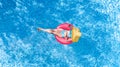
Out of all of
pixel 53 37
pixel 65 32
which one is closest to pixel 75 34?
pixel 65 32

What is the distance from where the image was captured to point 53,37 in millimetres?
8328

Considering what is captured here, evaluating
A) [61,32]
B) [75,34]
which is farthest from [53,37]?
[75,34]

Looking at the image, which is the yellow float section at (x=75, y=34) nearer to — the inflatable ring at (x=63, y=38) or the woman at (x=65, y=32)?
the woman at (x=65, y=32)

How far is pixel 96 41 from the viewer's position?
27.5 feet

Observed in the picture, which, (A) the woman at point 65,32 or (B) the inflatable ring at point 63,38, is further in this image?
(B) the inflatable ring at point 63,38

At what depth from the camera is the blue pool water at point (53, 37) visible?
A: 8.30 meters

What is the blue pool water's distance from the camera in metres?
8.30

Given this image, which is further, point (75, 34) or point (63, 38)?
point (63, 38)

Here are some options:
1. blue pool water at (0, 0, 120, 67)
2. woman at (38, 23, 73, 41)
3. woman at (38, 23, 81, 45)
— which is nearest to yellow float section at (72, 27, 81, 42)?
woman at (38, 23, 81, 45)

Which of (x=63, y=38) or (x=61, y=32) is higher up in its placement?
(x=61, y=32)

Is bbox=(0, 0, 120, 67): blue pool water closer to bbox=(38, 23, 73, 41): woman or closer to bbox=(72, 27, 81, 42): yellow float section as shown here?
bbox=(38, 23, 73, 41): woman

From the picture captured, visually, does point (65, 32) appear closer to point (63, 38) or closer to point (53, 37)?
point (63, 38)

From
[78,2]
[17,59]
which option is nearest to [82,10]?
[78,2]

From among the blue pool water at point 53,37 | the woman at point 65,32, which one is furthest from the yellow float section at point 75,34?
the blue pool water at point 53,37
